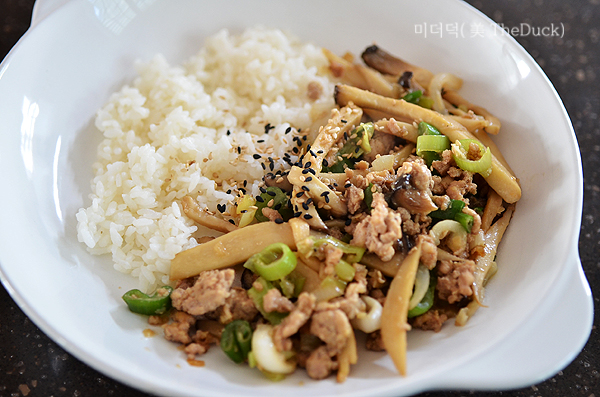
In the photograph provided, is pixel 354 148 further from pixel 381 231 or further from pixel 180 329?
pixel 180 329

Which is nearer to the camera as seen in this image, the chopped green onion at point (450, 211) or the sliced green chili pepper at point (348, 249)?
the sliced green chili pepper at point (348, 249)

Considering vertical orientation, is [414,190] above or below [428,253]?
above

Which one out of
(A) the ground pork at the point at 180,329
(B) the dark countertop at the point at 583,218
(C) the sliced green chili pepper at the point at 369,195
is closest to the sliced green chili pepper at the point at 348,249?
(C) the sliced green chili pepper at the point at 369,195

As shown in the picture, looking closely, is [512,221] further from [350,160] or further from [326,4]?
[326,4]

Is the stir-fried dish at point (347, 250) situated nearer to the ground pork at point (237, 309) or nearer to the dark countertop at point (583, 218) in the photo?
the ground pork at point (237, 309)

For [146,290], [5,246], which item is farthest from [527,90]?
[5,246]

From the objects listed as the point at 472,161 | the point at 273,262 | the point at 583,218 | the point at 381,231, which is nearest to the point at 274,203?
the point at 273,262
